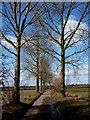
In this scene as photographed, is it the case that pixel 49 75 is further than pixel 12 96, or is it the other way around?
pixel 49 75

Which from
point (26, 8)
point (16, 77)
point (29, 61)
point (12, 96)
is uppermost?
point (26, 8)

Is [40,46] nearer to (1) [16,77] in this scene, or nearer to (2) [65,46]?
(2) [65,46]

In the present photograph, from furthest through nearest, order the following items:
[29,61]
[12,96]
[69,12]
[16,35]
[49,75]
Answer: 1. [49,75]
2. [29,61]
3. [69,12]
4. [16,35]
5. [12,96]

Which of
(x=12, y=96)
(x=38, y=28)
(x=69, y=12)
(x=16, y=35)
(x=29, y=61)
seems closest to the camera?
(x=12, y=96)

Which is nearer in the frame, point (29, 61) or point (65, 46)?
point (65, 46)

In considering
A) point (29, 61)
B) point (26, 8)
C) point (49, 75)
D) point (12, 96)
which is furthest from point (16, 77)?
point (49, 75)

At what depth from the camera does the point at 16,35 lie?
15.8 meters

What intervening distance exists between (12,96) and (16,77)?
160 centimetres

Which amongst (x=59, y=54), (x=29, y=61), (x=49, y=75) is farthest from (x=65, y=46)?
(x=49, y=75)

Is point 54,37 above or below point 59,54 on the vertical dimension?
above

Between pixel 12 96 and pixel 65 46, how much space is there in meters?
9.21

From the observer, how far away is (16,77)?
580 inches

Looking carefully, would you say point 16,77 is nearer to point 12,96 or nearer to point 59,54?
point 12,96

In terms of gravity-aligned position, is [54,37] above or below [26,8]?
below
